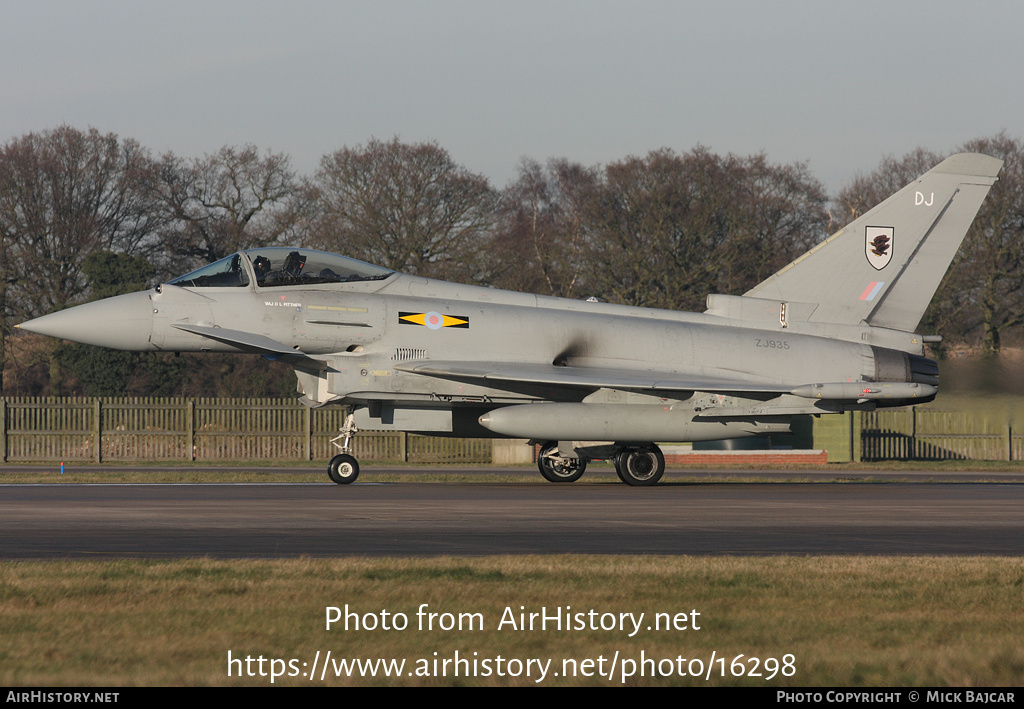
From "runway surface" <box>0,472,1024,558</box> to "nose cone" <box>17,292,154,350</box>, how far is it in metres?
2.51

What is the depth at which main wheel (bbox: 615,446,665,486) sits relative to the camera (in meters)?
19.9

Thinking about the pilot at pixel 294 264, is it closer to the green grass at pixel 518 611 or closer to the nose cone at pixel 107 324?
the nose cone at pixel 107 324

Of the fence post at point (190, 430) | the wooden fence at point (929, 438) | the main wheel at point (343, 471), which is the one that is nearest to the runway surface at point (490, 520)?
the main wheel at point (343, 471)

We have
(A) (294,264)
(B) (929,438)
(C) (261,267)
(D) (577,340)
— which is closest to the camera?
(C) (261,267)

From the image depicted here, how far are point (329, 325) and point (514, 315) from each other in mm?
3364

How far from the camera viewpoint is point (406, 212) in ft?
148

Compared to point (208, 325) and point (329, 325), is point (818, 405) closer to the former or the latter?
point (329, 325)

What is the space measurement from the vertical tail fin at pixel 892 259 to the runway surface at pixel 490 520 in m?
4.05

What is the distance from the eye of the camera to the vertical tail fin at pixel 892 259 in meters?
21.1

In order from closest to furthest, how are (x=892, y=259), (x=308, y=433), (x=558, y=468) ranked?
(x=558, y=468) → (x=892, y=259) → (x=308, y=433)

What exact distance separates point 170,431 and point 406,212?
52.8ft

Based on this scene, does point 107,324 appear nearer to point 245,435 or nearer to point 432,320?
point 432,320

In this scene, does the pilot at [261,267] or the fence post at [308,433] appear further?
the fence post at [308,433]

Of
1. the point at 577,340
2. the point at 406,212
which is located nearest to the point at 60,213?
the point at 406,212
